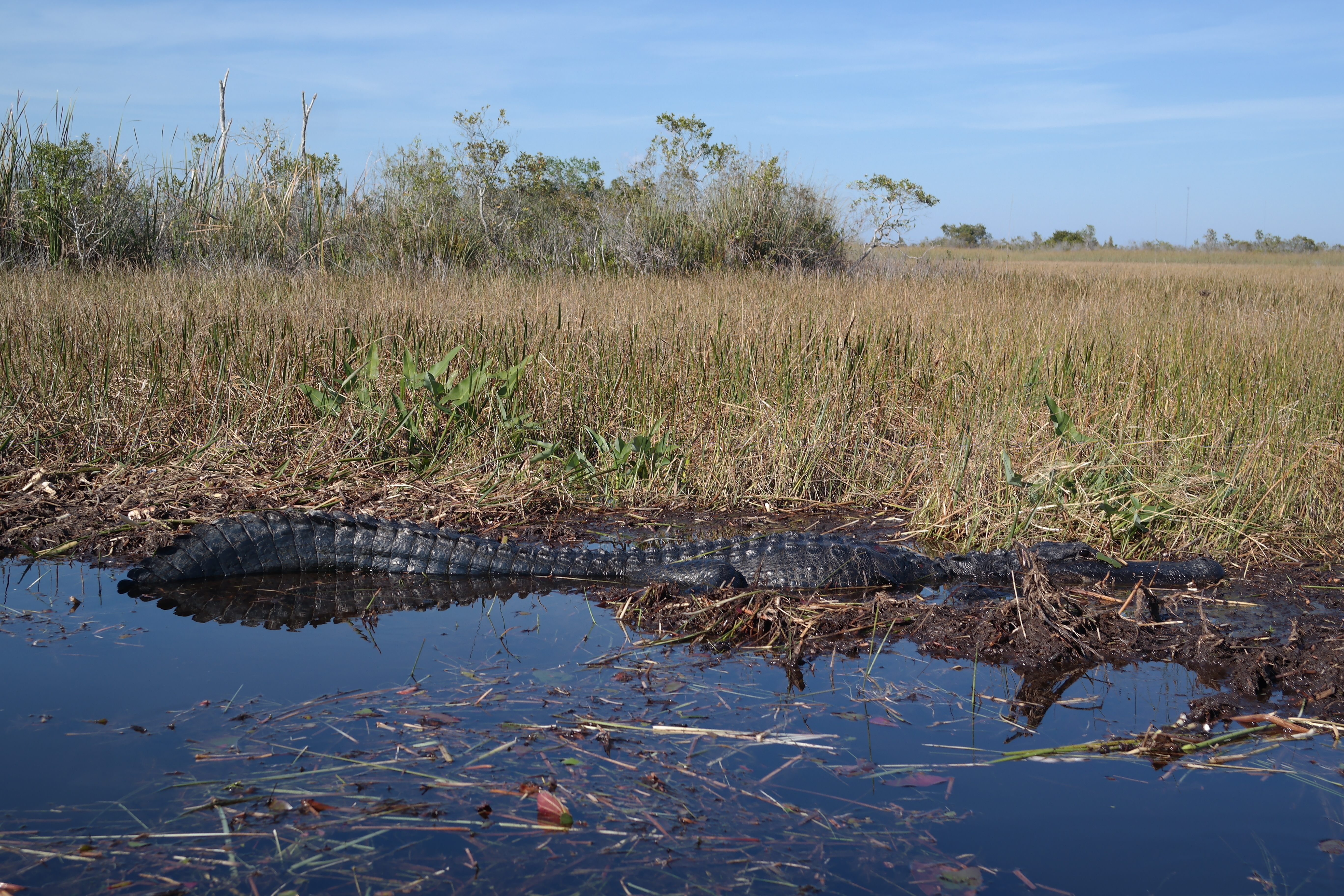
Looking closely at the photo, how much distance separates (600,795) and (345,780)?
0.64m

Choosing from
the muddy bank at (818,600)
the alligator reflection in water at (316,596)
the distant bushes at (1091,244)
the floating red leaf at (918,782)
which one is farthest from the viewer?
the distant bushes at (1091,244)

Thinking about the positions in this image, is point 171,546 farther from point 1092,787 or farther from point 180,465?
point 1092,787

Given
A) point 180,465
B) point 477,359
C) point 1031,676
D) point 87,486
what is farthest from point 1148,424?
point 87,486

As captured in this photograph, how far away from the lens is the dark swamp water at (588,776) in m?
1.94

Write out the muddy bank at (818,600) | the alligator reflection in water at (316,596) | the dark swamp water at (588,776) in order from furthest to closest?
1. the alligator reflection in water at (316,596)
2. the muddy bank at (818,600)
3. the dark swamp water at (588,776)

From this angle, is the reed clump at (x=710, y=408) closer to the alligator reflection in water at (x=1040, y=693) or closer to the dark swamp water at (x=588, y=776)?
the alligator reflection in water at (x=1040, y=693)

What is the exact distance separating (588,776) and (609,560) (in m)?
1.82

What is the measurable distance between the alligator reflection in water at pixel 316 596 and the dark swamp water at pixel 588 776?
0.17 metres

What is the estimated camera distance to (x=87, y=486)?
190 inches

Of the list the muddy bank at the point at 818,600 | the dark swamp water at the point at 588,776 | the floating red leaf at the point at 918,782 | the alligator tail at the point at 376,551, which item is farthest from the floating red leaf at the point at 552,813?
the alligator tail at the point at 376,551

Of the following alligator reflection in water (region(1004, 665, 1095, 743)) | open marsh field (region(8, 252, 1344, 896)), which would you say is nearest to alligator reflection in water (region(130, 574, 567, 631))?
open marsh field (region(8, 252, 1344, 896))

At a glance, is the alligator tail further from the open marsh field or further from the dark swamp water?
the dark swamp water

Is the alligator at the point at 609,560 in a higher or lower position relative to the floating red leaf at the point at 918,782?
higher

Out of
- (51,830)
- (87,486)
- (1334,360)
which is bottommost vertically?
(51,830)
